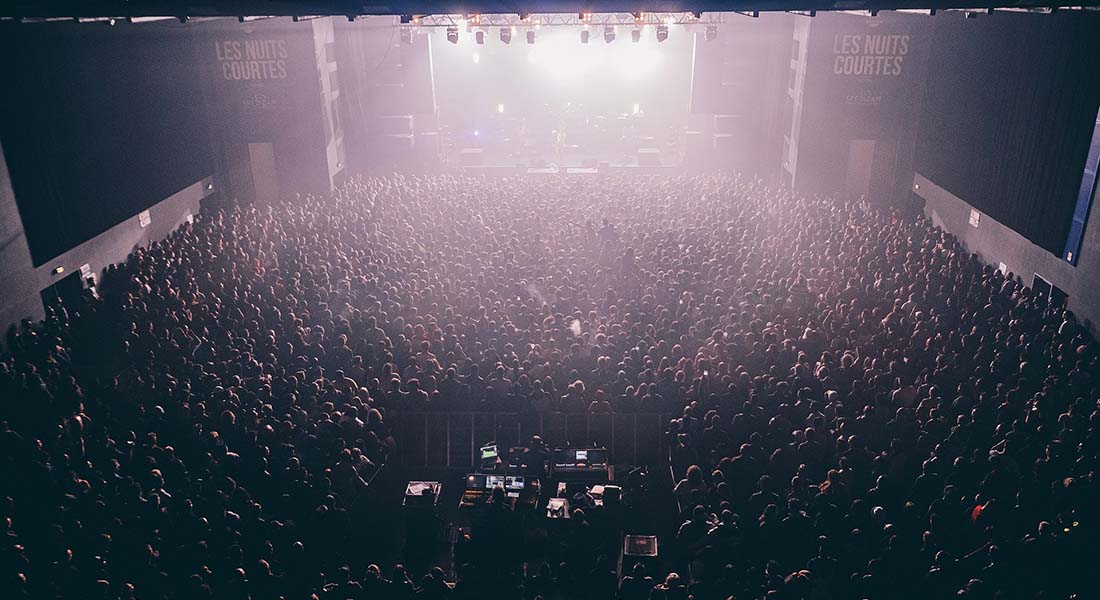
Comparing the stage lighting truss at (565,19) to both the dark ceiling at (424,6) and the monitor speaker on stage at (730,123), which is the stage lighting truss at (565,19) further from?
the dark ceiling at (424,6)

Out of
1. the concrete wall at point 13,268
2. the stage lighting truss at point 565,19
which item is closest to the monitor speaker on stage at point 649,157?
the stage lighting truss at point 565,19

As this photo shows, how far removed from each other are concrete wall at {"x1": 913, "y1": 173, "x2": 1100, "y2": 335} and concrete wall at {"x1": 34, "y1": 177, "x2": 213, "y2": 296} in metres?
21.9

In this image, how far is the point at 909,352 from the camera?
11227 millimetres

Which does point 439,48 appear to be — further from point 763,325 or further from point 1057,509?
point 1057,509

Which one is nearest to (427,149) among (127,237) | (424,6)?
A: (127,237)

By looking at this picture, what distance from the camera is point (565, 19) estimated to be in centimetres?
4125

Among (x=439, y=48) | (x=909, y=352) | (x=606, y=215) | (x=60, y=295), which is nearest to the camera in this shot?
(x=909, y=352)

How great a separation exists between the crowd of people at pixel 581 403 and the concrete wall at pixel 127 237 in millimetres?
1522

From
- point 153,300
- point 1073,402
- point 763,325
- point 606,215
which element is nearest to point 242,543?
point 153,300

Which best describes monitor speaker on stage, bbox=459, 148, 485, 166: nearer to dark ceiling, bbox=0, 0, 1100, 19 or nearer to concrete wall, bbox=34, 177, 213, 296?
concrete wall, bbox=34, 177, 213, 296

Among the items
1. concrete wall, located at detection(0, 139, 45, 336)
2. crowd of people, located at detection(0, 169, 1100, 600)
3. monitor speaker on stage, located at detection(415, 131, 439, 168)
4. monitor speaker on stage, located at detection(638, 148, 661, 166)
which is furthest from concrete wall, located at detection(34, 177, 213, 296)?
monitor speaker on stage, located at detection(638, 148, 661, 166)

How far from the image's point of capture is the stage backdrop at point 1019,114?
43.2 ft

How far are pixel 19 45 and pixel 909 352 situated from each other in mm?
18681

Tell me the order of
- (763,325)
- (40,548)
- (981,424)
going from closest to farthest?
(40,548) < (981,424) < (763,325)
